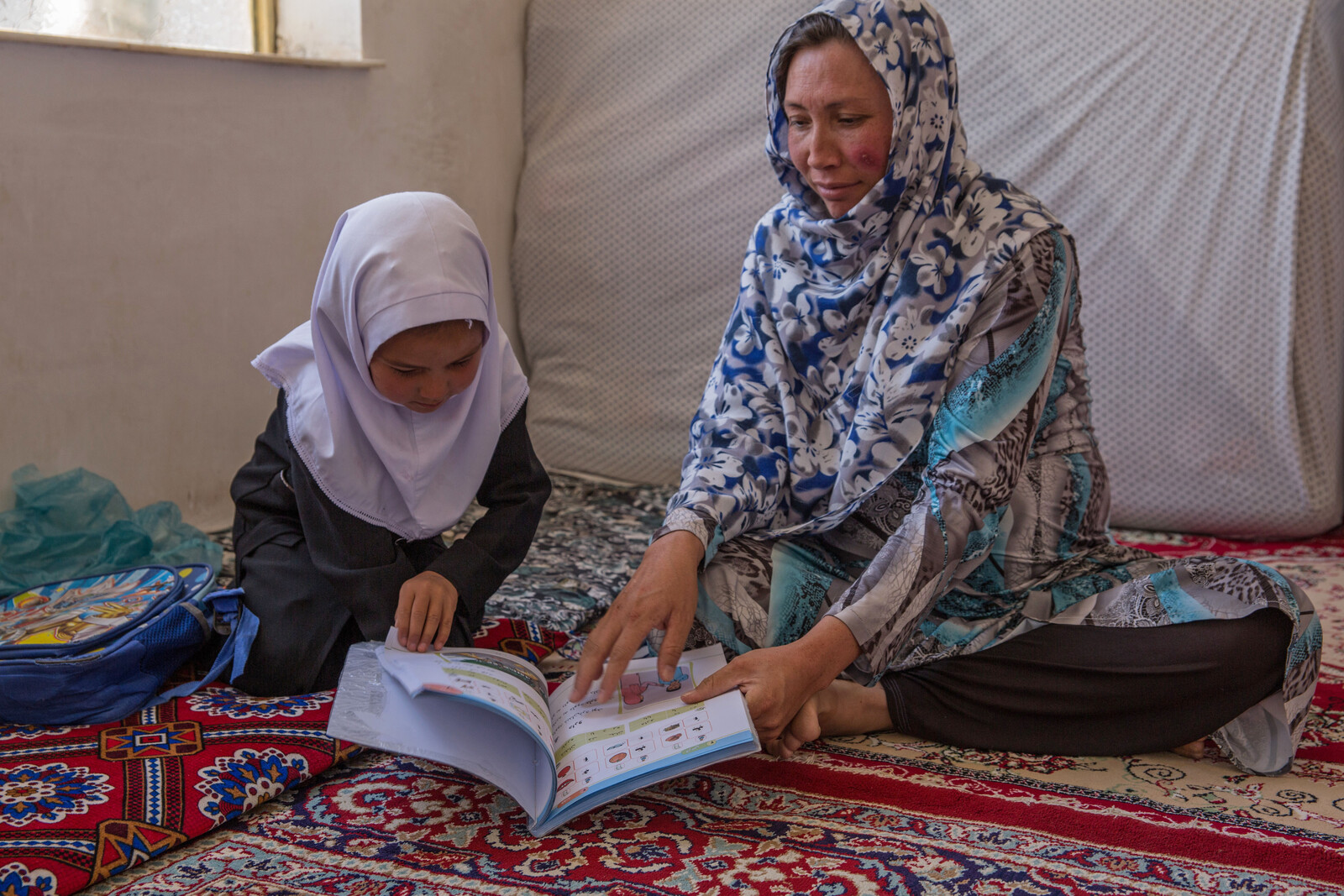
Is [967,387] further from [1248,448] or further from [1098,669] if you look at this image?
[1248,448]

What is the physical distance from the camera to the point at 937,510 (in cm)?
125

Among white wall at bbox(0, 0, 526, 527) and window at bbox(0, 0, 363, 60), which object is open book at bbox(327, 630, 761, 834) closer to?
white wall at bbox(0, 0, 526, 527)

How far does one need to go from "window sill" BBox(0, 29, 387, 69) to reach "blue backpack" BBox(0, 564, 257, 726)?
929mm

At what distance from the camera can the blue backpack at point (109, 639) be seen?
1324mm

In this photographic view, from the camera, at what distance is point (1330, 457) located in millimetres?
2230

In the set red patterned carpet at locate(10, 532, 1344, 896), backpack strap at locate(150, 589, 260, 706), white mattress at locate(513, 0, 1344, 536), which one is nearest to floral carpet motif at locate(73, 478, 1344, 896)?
red patterned carpet at locate(10, 532, 1344, 896)

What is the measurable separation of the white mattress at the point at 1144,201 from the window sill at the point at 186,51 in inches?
26.5

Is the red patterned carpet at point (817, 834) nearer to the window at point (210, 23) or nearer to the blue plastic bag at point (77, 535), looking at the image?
the blue plastic bag at point (77, 535)

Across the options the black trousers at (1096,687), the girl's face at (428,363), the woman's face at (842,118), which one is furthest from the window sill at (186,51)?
the black trousers at (1096,687)

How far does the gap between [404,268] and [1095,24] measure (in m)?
1.70

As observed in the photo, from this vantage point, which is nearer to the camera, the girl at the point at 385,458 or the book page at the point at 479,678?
the book page at the point at 479,678

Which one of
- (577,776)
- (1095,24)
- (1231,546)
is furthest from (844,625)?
(1095,24)

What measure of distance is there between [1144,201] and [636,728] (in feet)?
5.73

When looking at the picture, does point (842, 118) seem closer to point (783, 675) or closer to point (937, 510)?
point (937, 510)
